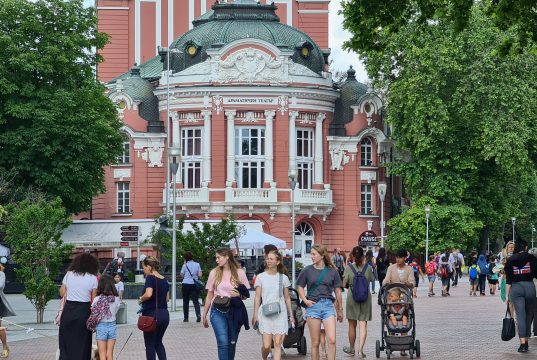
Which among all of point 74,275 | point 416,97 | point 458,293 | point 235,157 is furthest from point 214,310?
point 235,157

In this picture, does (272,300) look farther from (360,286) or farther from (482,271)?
(482,271)

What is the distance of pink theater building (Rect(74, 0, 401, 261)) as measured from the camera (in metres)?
83.8

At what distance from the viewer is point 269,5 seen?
87.3m

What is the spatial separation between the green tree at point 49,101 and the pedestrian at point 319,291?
4287 cm

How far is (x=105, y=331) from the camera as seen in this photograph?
70.4 feet

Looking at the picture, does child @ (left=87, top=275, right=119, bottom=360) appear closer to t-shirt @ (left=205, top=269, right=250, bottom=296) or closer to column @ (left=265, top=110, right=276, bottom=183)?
t-shirt @ (left=205, top=269, right=250, bottom=296)

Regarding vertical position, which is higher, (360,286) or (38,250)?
(38,250)

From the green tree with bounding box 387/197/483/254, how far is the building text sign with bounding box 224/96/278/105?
28.9 feet

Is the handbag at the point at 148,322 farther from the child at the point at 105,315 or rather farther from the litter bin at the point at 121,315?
the litter bin at the point at 121,315

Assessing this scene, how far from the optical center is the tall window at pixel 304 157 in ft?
281

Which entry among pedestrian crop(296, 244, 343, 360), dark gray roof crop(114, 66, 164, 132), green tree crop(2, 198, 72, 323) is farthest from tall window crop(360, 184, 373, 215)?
pedestrian crop(296, 244, 343, 360)

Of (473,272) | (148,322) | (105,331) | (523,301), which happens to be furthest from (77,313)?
(473,272)

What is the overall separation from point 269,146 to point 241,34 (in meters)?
6.10

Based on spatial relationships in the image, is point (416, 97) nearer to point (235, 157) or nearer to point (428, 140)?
point (428, 140)
